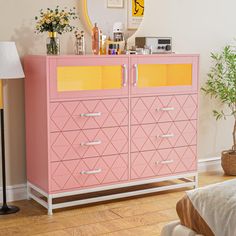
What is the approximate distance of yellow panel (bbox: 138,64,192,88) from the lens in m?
4.50

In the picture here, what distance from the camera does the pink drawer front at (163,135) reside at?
4.25 meters

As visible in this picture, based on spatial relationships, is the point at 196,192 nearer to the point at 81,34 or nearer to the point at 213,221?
the point at 213,221

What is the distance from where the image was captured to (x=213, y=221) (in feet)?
8.27

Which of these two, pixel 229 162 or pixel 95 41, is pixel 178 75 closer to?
pixel 95 41

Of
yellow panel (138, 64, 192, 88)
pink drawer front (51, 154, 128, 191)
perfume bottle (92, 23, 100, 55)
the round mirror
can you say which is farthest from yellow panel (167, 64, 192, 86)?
pink drawer front (51, 154, 128, 191)

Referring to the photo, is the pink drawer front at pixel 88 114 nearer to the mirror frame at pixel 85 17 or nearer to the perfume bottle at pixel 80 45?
the perfume bottle at pixel 80 45

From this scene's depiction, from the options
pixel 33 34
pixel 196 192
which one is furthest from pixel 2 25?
pixel 196 192

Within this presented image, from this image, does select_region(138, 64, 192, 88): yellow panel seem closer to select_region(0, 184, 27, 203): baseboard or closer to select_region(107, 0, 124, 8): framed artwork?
select_region(107, 0, 124, 8): framed artwork

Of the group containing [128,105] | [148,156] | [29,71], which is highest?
[29,71]

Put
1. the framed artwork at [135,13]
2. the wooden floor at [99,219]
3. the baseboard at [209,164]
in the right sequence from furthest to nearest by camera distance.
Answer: the baseboard at [209,164]
the framed artwork at [135,13]
the wooden floor at [99,219]

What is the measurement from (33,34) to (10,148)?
924 mm

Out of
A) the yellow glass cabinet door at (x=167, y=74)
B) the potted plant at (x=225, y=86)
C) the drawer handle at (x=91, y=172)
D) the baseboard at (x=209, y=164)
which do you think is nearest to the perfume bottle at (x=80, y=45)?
the yellow glass cabinet door at (x=167, y=74)

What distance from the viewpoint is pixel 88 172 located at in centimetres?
404

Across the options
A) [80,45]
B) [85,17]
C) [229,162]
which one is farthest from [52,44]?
[229,162]
